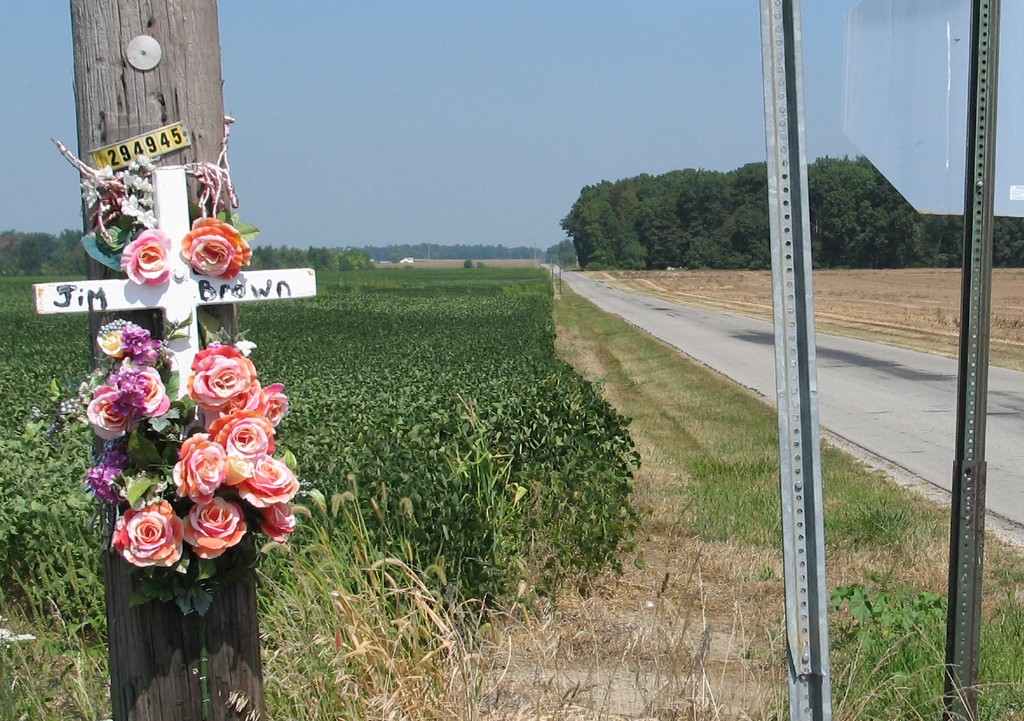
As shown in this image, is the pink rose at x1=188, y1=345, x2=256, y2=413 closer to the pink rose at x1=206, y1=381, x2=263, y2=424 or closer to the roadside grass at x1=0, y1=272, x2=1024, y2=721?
the pink rose at x1=206, y1=381, x2=263, y2=424

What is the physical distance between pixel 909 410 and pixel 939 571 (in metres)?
8.09

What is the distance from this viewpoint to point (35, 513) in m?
5.23

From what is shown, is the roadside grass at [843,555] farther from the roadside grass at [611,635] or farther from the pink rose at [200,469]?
the pink rose at [200,469]

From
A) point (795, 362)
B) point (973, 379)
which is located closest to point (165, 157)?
point (795, 362)

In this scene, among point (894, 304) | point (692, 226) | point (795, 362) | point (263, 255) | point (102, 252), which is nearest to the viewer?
point (795, 362)

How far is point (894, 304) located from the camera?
4206cm

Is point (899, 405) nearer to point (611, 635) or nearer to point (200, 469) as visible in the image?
point (611, 635)

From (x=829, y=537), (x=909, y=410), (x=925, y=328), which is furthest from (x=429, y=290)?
(x=829, y=537)

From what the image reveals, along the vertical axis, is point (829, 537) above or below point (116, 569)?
below

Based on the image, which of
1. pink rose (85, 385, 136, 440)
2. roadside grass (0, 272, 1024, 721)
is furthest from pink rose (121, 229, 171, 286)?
roadside grass (0, 272, 1024, 721)

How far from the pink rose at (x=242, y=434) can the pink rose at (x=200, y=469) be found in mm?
30

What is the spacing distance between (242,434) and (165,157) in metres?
0.73

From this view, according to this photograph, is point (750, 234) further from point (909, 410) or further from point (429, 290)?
point (909, 410)

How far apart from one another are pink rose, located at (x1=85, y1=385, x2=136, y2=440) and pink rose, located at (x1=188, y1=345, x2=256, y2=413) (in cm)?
17
